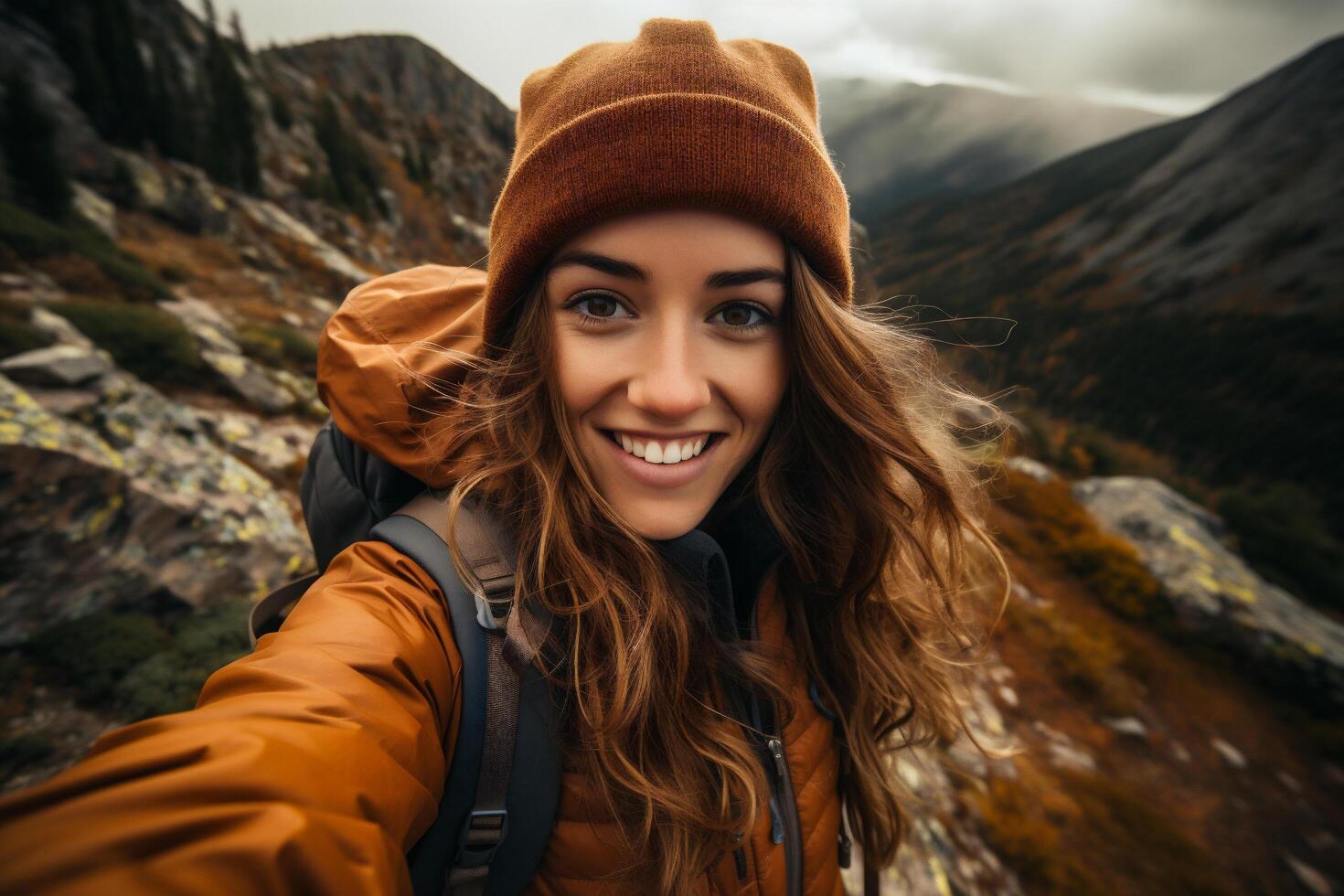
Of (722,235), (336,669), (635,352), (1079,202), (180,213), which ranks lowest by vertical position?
(180,213)

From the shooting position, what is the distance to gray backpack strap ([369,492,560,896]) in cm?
100

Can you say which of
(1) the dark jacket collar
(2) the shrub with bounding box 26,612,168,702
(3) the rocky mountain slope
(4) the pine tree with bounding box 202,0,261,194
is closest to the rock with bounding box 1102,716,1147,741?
(3) the rocky mountain slope

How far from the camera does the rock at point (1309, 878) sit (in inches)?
160

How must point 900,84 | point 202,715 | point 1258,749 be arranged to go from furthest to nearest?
point 900,84 < point 1258,749 < point 202,715

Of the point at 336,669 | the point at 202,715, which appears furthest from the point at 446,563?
the point at 202,715

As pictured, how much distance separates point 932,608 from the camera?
185cm

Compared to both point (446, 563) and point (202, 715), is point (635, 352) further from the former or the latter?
point (202, 715)

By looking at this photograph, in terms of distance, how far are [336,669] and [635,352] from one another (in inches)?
34.3

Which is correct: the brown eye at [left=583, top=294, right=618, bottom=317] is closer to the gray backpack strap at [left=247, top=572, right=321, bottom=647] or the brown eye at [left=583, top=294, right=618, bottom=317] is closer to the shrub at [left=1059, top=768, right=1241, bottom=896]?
the gray backpack strap at [left=247, top=572, right=321, bottom=647]

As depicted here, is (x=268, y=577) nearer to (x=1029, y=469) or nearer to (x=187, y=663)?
Result: (x=187, y=663)

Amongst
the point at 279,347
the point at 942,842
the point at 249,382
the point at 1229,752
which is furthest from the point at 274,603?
the point at 1229,752

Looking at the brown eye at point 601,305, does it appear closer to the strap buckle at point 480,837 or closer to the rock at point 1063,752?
the strap buckle at point 480,837

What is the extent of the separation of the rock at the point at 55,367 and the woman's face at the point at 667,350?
14.3ft

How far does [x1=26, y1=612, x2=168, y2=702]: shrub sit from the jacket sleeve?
2.79m
